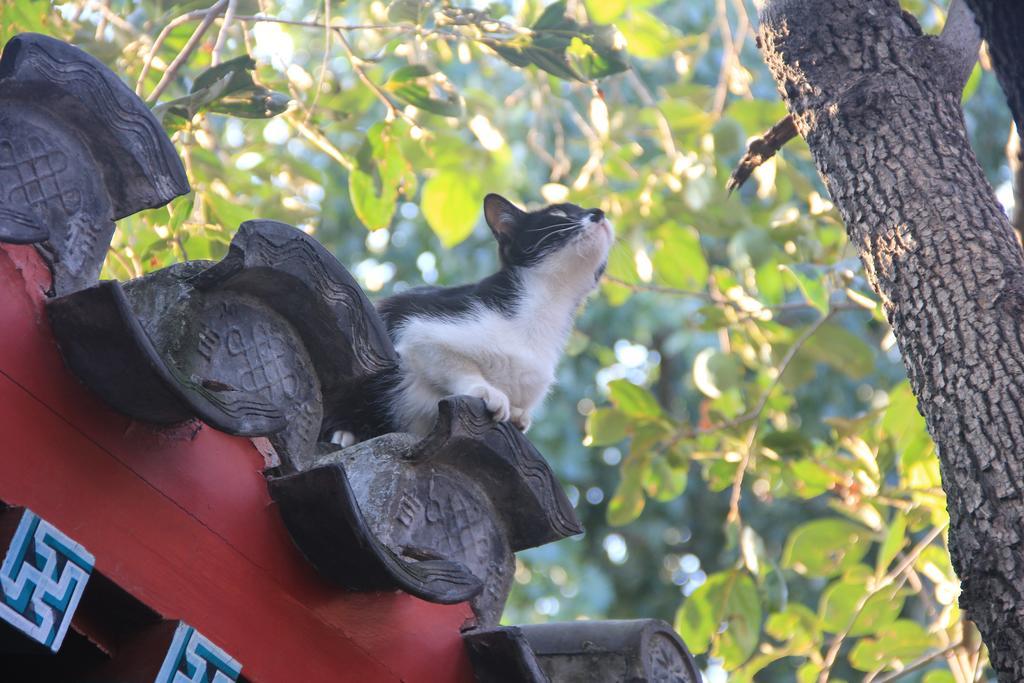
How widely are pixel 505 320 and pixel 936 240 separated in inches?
51.4

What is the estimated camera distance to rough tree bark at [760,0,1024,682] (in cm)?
225

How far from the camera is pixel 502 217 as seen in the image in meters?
4.02

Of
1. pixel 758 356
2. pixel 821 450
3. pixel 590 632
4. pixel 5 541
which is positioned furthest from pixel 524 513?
pixel 758 356

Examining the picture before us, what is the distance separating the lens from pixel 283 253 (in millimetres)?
2174

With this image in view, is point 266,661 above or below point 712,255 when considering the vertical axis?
above

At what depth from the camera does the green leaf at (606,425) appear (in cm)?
469

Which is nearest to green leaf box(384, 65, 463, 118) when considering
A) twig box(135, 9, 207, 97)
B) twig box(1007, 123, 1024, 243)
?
twig box(135, 9, 207, 97)

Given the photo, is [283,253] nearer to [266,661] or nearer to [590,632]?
[266,661]

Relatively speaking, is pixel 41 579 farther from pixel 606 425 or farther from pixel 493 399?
pixel 606 425

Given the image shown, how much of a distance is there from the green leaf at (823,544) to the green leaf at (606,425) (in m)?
0.77

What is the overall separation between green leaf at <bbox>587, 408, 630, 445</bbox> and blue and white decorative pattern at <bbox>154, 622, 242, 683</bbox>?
111 inches

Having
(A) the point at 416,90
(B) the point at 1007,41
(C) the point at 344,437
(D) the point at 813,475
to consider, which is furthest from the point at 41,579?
(D) the point at 813,475

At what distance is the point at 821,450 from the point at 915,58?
2.01 m

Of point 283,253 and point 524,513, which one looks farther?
point 524,513
